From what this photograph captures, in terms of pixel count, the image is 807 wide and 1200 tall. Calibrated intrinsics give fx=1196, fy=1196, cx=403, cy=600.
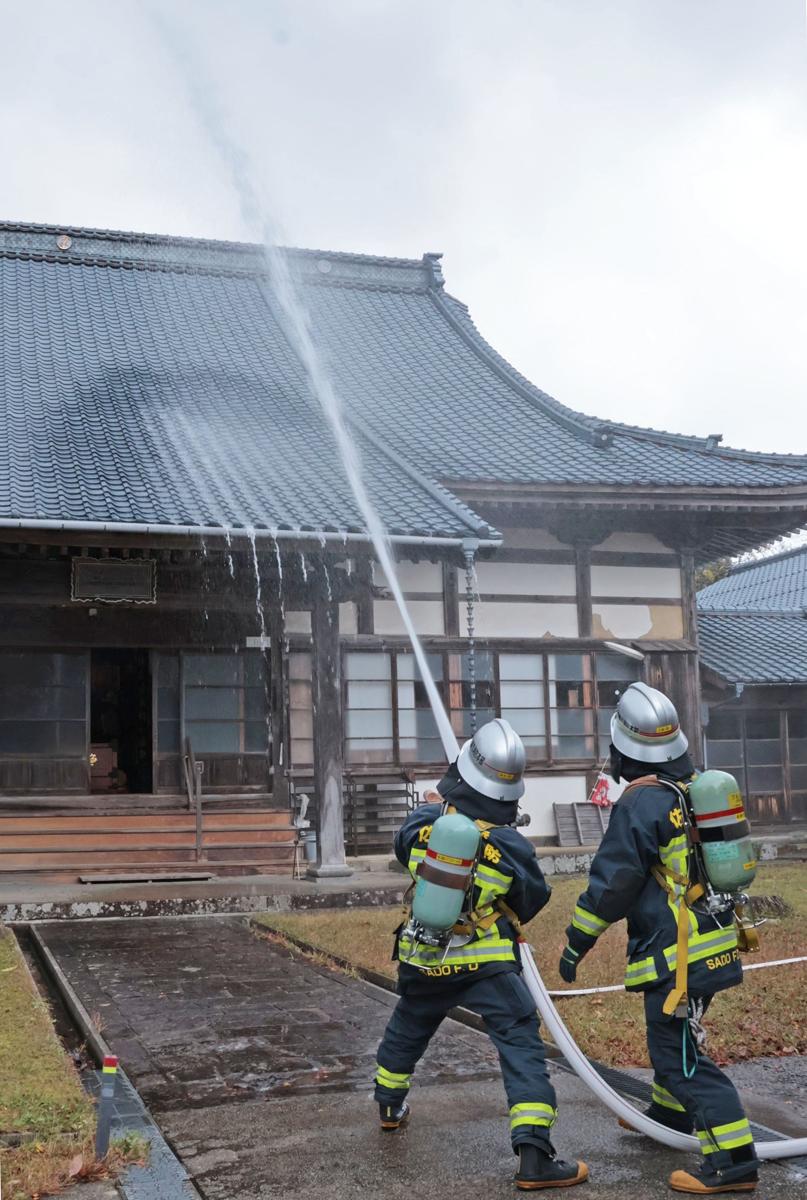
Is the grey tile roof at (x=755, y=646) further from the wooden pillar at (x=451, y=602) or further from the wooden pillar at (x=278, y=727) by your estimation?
the wooden pillar at (x=278, y=727)

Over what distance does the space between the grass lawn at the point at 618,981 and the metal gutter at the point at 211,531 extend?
346 cm

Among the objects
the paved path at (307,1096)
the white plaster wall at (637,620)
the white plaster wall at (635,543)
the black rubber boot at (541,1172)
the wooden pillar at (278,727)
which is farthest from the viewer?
the white plaster wall at (635,543)

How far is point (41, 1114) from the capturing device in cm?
448

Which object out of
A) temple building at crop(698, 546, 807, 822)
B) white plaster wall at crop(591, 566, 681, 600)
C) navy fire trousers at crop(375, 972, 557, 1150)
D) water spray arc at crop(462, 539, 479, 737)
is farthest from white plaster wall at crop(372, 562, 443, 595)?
navy fire trousers at crop(375, 972, 557, 1150)

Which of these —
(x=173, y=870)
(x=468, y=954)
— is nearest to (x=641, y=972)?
(x=468, y=954)

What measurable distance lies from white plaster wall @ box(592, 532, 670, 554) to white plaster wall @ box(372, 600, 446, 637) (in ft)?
8.25

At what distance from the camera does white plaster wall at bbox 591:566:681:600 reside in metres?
16.2

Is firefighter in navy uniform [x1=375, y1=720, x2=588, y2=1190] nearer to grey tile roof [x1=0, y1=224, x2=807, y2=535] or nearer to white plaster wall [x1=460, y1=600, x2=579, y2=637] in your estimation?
grey tile roof [x1=0, y1=224, x2=807, y2=535]

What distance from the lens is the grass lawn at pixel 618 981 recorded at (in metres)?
5.82

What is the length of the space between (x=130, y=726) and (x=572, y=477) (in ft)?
22.9

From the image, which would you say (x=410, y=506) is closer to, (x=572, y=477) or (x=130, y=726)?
(x=572, y=477)

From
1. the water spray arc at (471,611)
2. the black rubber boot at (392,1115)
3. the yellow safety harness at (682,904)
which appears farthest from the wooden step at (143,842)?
the yellow safety harness at (682,904)

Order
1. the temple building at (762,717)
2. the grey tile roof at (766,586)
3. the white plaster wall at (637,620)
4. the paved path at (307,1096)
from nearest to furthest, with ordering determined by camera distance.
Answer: the paved path at (307,1096), the white plaster wall at (637,620), the temple building at (762,717), the grey tile roof at (766,586)

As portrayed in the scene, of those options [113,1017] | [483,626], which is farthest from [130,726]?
[113,1017]
